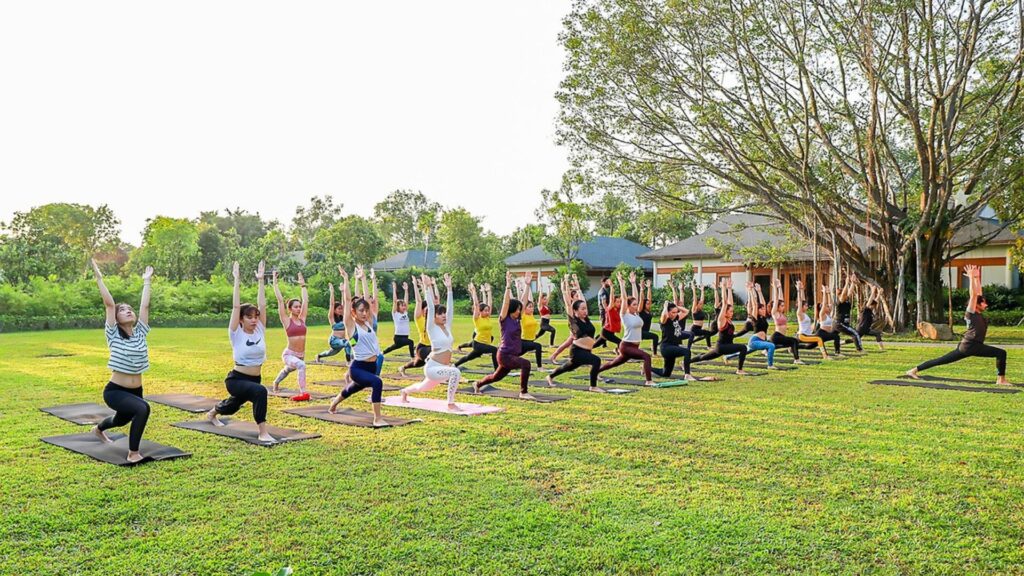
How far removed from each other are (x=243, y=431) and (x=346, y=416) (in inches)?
47.5

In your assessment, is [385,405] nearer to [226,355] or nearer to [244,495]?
[244,495]

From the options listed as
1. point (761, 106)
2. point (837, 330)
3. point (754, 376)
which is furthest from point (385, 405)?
point (761, 106)

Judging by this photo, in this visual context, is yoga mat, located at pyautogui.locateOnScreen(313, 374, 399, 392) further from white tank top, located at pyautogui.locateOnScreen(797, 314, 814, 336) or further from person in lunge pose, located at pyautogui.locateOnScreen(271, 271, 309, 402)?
white tank top, located at pyautogui.locateOnScreen(797, 314, 814, 336)

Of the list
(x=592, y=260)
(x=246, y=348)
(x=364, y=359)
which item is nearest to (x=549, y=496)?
(x=364, y=359)

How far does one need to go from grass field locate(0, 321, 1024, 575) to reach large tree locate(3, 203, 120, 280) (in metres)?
26.5

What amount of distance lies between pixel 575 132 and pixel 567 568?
16.6 meters

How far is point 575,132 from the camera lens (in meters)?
19.2

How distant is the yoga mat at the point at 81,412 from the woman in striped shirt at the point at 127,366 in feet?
6.75

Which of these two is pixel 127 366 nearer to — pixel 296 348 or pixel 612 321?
pixel 296 348

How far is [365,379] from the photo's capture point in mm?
7297

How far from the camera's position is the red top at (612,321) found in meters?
13.2

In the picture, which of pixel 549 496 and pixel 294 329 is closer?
pixel 549 496

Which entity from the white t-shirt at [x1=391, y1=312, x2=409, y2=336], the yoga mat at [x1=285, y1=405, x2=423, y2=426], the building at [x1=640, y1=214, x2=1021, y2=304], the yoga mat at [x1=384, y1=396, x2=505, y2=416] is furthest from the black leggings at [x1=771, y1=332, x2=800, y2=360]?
the building at [x1=640, y1=214, x2=1021, y2=304]

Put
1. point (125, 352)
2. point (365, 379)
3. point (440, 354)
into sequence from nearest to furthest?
point (125, 352) → point (365, 379) → point (440, 354)
